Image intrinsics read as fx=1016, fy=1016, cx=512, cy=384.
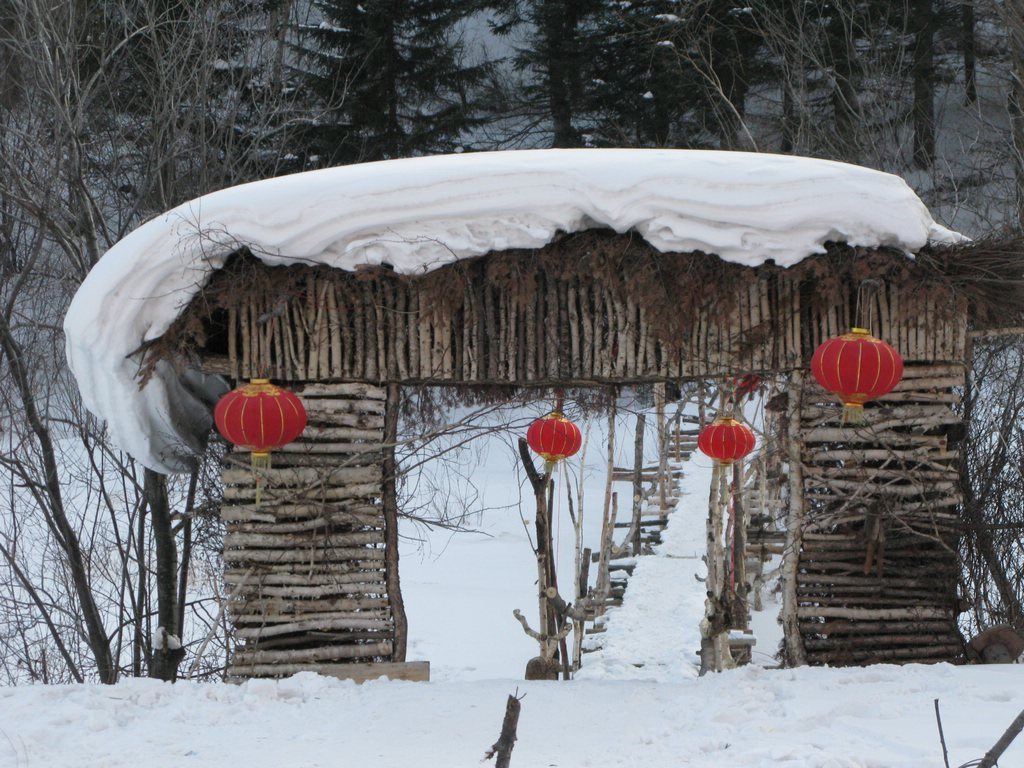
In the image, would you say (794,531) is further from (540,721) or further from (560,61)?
(560,61)

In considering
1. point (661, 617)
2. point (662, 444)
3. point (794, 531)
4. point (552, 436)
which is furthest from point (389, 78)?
point (794, 531)

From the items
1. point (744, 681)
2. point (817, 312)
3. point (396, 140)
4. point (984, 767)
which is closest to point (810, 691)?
point (744, 681)

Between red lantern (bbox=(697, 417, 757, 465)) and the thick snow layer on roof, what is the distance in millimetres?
1688

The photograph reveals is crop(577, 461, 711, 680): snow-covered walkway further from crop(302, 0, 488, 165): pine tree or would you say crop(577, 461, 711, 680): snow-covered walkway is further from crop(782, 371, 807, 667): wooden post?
crop(302, 0, 488, 165): pine tree

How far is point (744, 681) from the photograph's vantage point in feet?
17.4

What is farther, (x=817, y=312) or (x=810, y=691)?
(x=817, y=312)

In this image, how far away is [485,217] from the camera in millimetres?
5516

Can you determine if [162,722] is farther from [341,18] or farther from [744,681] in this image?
[341,18]

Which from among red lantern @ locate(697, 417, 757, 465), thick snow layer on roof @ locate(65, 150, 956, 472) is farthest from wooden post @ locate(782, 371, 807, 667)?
thick snow layer on roof @ locate(65, 150, 956, 472)

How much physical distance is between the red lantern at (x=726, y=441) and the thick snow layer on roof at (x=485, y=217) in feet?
5.54

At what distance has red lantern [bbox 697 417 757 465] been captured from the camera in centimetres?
684

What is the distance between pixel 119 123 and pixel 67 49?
1759 millimetres

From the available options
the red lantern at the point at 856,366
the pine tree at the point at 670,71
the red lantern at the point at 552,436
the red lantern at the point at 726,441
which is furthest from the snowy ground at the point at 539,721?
the pine tree at the point at 670,71

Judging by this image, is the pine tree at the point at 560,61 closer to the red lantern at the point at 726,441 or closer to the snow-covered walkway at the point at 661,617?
the snow-covered walkway at the point at 661,617
